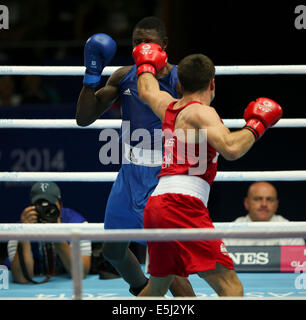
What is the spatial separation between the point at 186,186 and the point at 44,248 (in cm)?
140

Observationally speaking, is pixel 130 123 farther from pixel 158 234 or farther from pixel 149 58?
pixel 158 234

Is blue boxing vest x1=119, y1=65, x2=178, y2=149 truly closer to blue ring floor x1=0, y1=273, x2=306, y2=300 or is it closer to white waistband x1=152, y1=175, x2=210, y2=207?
white waistband x1=152, y1=175, x2=210, y2=207

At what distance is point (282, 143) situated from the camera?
4.54m

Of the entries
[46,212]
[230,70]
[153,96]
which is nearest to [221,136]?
[153,96]

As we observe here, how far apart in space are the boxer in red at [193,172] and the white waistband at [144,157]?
13.0 inches

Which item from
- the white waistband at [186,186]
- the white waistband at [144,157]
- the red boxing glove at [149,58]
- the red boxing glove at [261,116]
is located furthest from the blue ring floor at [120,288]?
the red boxing glove at [149,58]

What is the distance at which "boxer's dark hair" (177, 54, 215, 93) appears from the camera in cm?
238

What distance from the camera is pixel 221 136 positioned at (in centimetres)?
223

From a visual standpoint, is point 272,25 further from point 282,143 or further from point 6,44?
point 6,44

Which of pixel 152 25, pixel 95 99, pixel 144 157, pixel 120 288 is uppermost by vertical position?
pixel 152 25

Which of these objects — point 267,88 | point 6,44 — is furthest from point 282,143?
point 6,44

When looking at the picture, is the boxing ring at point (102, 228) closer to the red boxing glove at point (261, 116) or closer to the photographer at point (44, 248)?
the photographer at point (44, 248)

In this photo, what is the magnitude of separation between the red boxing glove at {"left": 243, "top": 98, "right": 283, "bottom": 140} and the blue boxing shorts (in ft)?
1.87
